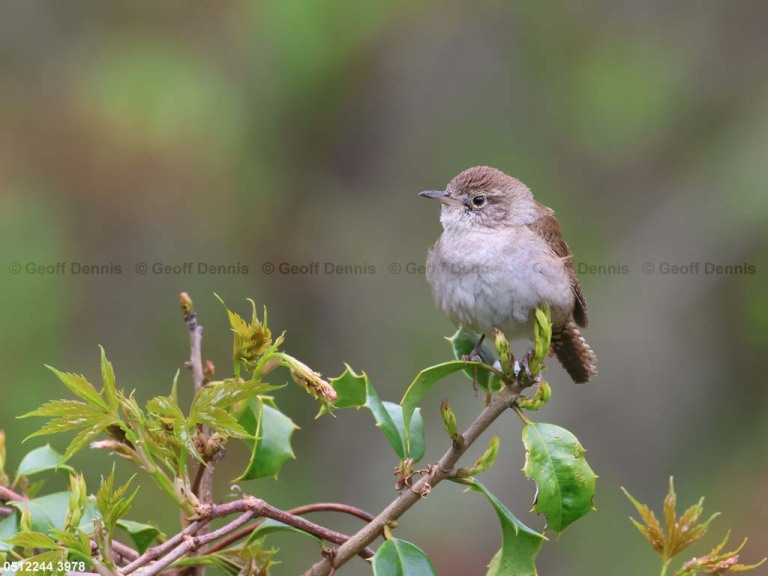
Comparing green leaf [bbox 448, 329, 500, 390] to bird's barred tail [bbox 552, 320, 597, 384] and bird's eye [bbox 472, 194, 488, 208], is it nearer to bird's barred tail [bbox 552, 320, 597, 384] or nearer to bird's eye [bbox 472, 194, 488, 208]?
bird's barred tail [bbox 552, 320, 597, 384]

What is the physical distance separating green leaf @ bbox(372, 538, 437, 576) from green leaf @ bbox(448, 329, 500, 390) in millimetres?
448

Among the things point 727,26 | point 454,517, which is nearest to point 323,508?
point 454,517

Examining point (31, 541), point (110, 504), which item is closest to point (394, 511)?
point (110, 504)

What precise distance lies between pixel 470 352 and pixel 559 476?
88cm

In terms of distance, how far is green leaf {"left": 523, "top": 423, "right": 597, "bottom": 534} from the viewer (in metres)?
1.79

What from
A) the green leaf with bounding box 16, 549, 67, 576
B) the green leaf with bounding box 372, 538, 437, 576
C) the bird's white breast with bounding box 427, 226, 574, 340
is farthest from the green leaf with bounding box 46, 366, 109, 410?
the bird's white breast with bounding box 427, 226, 574, 340

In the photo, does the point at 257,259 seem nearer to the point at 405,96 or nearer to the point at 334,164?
the point at 334,164

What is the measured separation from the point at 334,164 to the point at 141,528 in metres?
4.42

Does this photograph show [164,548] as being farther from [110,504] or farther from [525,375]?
[525,375]

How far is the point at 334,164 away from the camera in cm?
601

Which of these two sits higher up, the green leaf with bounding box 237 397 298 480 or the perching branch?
the perching branch

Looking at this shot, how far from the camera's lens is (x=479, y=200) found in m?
3.59

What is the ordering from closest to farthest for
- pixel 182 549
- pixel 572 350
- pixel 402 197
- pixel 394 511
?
pixel 182 549 < pixel 394 511 < pixel 572 350 < pixel 402 197

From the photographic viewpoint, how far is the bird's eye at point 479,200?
356 cm
